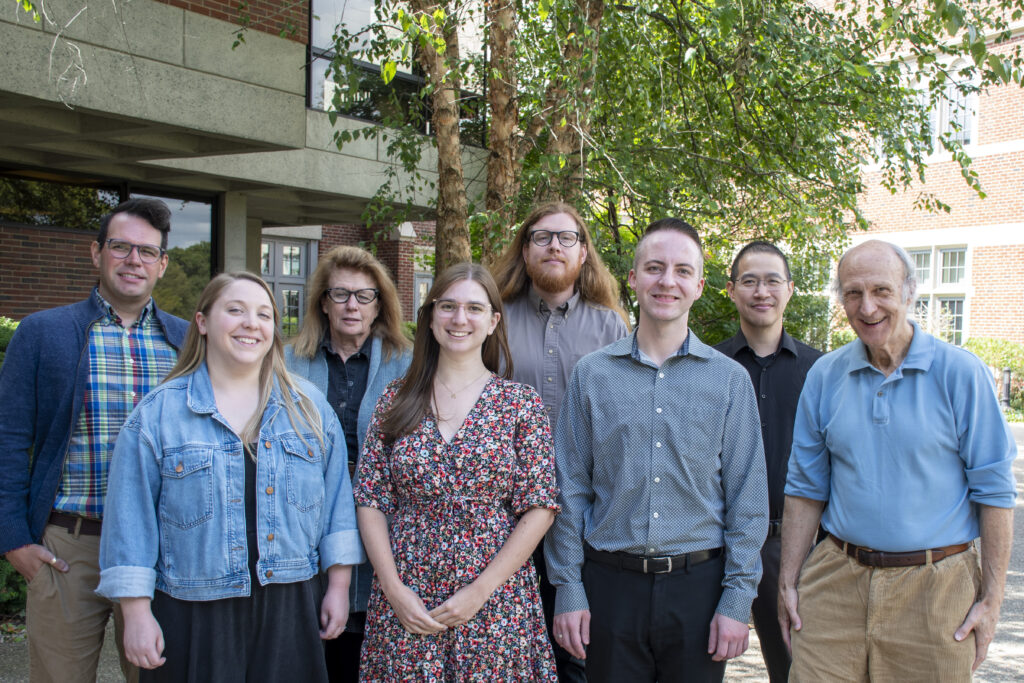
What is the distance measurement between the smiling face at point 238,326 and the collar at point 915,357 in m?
2.01

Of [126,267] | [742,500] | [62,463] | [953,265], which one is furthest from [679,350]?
[953,265]

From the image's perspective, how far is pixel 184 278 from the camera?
416 inches

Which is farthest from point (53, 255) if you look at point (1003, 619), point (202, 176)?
point (1003, 619)

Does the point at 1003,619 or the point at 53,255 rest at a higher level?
the point at 53,255

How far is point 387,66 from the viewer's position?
4223 mm

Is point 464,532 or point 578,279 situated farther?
point 578,279

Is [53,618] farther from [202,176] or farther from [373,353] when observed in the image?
[202,176]

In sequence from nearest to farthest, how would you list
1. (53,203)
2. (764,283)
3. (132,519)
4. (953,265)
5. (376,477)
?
(132,519), (376,477), (764,283), (53,203), (953,265)

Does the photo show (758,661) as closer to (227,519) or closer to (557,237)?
(557,237)

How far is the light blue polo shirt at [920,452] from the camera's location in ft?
8.45

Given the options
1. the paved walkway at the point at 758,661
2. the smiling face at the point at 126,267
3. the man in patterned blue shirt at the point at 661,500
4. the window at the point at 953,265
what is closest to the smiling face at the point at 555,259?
the man in patterned blue shirt at the point at 661,500

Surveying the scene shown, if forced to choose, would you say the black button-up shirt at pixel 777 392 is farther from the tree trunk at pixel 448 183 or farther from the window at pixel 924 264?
the window at pixel 924 264

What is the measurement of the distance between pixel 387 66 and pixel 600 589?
284 cm

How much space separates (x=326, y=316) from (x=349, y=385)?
34 cm
